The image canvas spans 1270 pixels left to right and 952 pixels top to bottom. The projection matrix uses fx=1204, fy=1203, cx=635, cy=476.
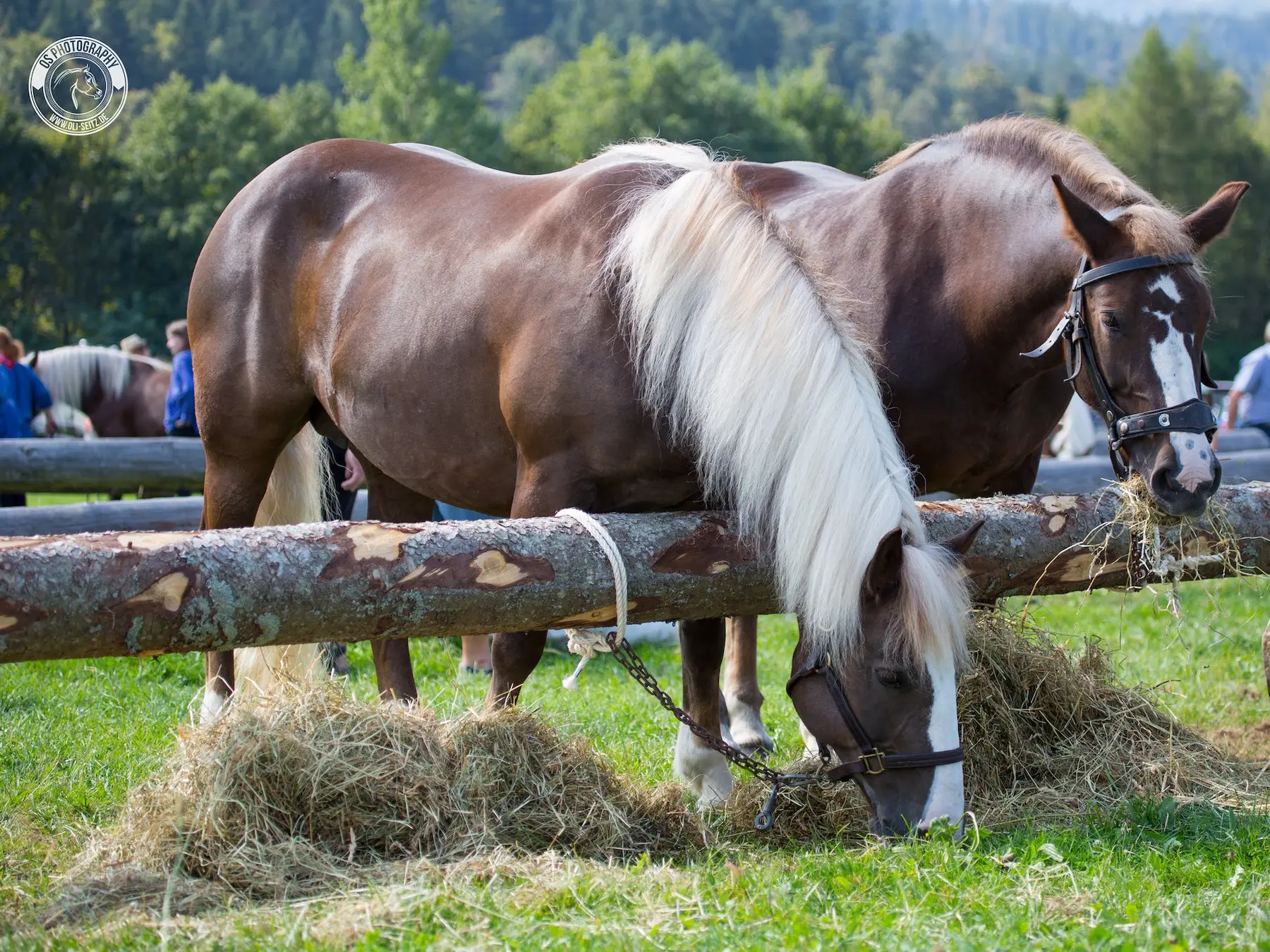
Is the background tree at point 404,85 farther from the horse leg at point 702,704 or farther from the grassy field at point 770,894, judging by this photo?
the grassy field at point 770,894

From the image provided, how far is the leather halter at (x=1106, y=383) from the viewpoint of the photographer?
11.5 ft

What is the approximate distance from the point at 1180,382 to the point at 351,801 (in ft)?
8.60

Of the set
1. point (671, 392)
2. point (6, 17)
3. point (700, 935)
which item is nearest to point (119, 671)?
point (671, 392)

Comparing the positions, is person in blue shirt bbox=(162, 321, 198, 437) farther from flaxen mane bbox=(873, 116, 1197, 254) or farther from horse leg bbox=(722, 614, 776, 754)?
flaxen mane bbox=(873, 116, 1197, 254)

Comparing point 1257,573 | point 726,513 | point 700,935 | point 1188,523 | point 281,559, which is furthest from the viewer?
point 1257,573

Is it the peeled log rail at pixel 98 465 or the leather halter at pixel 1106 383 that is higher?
the leather halter at pixel 1106 383

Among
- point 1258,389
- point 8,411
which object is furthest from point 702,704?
point 1258,389

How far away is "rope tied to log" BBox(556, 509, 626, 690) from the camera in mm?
3199

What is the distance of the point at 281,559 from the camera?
286 cm

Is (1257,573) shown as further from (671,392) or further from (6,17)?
(6,17)

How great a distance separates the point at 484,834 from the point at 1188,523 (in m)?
2.39

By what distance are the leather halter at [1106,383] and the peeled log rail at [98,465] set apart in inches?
277

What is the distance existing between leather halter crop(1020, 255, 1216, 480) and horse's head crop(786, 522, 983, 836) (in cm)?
77

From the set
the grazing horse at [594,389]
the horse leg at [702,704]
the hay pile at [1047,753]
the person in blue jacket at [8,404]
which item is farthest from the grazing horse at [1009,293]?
the person in blue jacket at [8,404]
